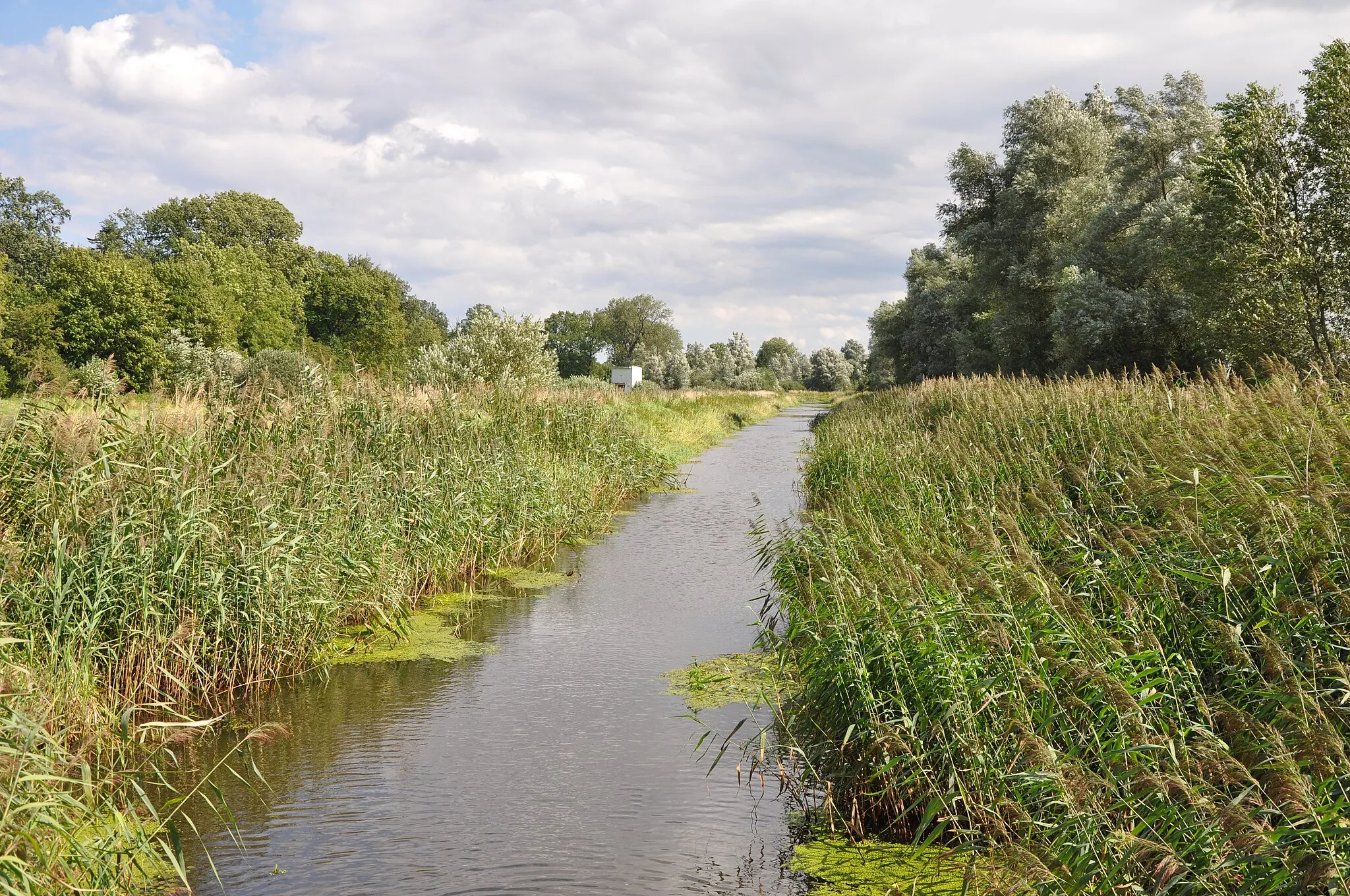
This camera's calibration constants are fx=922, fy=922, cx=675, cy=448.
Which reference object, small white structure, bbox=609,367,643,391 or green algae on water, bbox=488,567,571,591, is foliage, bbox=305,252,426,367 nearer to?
small white structure, bbox=609,367,643,391

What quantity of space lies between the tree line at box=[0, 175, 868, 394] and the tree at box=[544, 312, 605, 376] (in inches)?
7.3

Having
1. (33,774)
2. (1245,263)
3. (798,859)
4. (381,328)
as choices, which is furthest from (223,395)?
(381,328)

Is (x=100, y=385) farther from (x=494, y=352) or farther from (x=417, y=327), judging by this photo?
(x=417, y=327)

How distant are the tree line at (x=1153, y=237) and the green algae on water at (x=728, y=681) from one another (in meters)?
5.91

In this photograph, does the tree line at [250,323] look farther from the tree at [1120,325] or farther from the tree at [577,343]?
the tree at [1120,325]

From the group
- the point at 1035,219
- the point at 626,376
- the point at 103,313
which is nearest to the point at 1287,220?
the point at 1035,219

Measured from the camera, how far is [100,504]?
661cm

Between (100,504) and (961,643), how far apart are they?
19.5ft

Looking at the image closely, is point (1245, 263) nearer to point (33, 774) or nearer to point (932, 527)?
→ point (932, 527)

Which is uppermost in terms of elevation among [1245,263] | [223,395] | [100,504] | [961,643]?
[1245,263]

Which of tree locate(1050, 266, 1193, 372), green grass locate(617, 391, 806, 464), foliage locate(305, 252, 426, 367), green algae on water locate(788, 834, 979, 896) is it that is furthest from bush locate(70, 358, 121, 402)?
foliage locate(305, 252, 426, 367)

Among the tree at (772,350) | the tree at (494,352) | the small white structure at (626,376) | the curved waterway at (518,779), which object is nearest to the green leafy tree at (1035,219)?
the tree at (494,352)

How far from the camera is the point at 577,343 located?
358 feet

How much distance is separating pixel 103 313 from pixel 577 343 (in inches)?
2653
